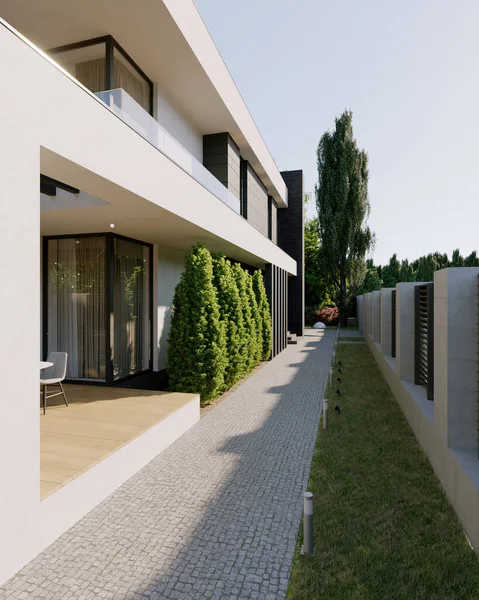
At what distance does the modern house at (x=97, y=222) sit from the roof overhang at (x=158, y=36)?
4cm

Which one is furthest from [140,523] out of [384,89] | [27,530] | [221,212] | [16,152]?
[384,89]

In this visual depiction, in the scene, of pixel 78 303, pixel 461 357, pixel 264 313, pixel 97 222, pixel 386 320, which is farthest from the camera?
pixel 264 313

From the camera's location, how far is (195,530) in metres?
3.85

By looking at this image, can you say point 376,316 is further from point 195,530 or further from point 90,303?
point 195,530

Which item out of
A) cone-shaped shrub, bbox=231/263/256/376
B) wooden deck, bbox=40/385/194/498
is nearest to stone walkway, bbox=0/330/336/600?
wooden deck, bbox=40/385/194/498

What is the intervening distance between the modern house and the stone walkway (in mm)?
270

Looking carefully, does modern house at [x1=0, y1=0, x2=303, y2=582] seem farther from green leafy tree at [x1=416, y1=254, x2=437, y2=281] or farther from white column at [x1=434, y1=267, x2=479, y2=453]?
green leafy tree at [x1=416, y1=254, x2=437, y2=281]

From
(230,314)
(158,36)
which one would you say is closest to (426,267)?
(230,314)

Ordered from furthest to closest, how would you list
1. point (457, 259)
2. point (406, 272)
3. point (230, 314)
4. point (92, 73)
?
point (406, 272) → point (457, 259) → point (230, 314) → point (92, 73)

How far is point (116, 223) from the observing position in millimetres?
7652

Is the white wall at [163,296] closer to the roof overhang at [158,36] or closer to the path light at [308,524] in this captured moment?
the roof overhang at [158,36]

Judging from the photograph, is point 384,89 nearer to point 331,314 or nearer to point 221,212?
point 221,212

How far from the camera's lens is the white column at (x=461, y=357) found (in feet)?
14.0

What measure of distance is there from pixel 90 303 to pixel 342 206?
→ 24.2m
